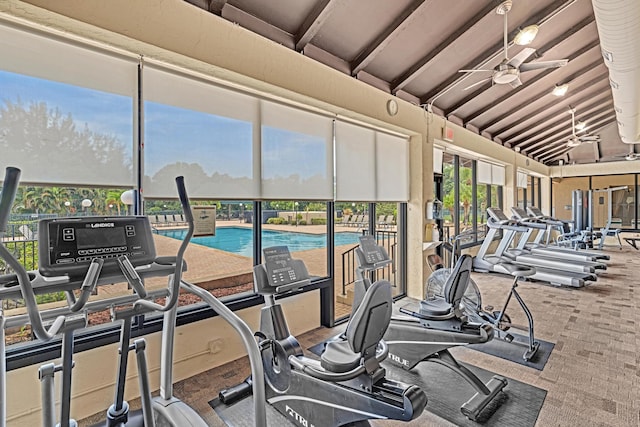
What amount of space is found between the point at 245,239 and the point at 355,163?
1730mm

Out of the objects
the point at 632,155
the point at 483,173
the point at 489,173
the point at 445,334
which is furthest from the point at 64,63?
the point at 632,155

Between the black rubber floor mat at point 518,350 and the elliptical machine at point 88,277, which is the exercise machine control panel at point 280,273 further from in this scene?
the black rubber floor mat at point 518,350

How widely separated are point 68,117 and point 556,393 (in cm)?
398

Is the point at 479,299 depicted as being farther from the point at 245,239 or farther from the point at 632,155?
the point at 632,155

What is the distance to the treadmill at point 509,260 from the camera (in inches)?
163

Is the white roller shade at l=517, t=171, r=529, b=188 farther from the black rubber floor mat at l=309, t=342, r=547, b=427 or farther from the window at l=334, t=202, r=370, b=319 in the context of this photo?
the black rubber floor mat at l=309, t=342, r=547, b=427

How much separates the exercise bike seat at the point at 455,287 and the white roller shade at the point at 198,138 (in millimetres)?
1859

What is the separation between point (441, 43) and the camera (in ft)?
12.7

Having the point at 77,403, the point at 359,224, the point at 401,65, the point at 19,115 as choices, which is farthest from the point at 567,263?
the point at 19,115

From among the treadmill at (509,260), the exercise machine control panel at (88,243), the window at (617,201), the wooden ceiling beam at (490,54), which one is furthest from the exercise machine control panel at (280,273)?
the window at (617,201)

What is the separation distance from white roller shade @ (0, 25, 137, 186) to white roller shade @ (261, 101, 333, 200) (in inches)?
47.6

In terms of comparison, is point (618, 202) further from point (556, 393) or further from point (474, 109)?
point (556, 393)

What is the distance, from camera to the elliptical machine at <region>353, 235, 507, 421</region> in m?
2.60

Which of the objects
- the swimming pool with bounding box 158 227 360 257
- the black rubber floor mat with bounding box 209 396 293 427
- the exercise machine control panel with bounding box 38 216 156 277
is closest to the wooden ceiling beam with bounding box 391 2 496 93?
the swimming pool with bounding box 158 227 360 257
